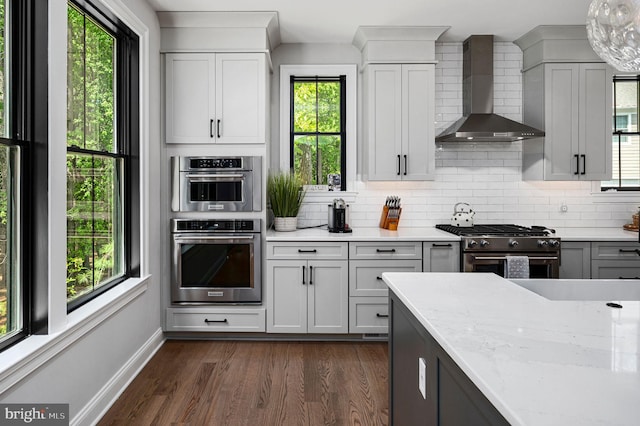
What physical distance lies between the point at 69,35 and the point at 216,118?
4.67 ft

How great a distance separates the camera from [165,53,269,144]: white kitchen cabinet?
3701 mm

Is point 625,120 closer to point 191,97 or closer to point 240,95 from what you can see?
point 240,95

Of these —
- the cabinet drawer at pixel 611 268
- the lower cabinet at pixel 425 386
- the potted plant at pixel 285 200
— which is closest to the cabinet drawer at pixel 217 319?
the potted plant at pixel 285 200

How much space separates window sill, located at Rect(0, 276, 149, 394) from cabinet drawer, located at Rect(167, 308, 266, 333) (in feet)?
2.42

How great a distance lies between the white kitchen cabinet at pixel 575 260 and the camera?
367cm

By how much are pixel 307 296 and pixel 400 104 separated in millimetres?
1935

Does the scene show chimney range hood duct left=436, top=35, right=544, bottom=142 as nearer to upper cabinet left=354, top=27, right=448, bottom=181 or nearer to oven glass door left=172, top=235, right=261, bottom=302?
upper cabinet left=354, top=27, right=448, bottom=181

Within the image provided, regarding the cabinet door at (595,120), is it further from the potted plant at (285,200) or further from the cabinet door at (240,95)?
the cabinet door at (240,95)

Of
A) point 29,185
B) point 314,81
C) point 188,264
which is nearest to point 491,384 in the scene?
point 29,185

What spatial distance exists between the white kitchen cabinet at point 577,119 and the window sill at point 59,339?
3.72m

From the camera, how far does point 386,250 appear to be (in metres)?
3.70

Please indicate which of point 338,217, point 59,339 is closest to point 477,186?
point 338,217

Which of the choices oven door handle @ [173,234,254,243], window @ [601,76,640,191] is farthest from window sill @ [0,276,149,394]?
window @ [601,76,640,191]

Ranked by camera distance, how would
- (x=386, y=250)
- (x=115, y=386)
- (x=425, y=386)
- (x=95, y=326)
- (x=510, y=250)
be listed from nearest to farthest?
(x=425, y=386)
(x=95, y=326)
(x=115, y=386)
(x=510, y=250)
(x=386, y=250)
